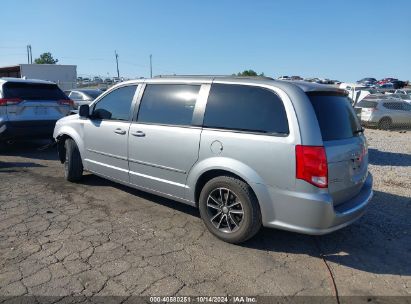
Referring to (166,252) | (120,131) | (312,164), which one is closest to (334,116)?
(312,164)

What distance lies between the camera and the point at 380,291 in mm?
3258

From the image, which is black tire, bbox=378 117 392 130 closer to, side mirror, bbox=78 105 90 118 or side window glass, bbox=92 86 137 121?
side window glass, bbox=92 86 137 121

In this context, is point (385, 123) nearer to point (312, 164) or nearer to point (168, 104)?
point (168, 104)

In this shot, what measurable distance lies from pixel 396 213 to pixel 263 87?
9.53 feet

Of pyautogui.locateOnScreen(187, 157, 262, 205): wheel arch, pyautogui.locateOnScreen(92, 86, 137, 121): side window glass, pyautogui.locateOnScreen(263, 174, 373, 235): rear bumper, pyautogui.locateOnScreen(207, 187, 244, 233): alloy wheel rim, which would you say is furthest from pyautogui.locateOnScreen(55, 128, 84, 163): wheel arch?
pyautogui.locateOnScreen(263, 174, 373, 235): rear bumper

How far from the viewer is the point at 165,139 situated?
4516 millimetres

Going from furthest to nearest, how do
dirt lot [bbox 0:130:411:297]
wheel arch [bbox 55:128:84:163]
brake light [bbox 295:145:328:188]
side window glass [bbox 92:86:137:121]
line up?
1. wheel arch [bbox 55:128:84:163]
2. side window glass [bbox 92:86:137:121]
3. brake light [bbox 295:145:328:188]
4. dirt lot [bbox 0:130:411:297]

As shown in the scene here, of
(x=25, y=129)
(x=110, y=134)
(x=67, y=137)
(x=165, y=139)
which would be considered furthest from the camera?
(x=25, y=129)

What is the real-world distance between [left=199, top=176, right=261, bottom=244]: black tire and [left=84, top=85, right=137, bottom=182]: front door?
1506mm

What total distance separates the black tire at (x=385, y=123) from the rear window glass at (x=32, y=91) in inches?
574

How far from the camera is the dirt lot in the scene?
3248mm

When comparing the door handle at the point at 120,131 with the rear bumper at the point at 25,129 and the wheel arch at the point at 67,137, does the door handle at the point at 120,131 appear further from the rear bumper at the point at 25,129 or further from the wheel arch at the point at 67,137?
the rear bumper at the point at 25,129

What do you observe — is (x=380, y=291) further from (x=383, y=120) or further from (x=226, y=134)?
(x=383, y=120)

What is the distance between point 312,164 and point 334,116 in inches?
30.3
